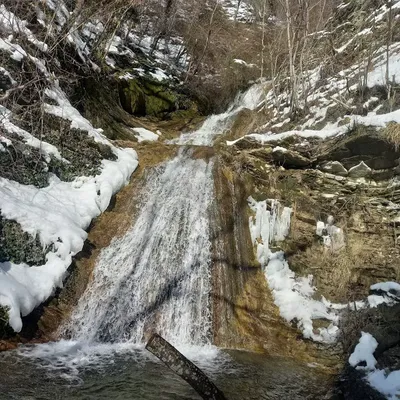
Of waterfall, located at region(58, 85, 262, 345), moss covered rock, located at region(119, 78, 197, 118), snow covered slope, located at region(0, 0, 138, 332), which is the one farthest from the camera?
moss covered rock, located at region(119, 78, 197, 118)

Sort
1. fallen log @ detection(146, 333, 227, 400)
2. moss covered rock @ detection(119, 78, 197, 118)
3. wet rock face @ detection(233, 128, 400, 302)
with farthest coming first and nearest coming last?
moss covered rock @ detection(119, 78, 197, 118) → wet rock face @ detection(233, 128, 400, 302) → fallen log @ detection(146, 333, 227, 400)

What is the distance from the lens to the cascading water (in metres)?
7.59

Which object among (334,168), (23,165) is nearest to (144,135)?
(23,165)

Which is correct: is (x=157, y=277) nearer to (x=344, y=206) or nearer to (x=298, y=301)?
(x=298, y=301)

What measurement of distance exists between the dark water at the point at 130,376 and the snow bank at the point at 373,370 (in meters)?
0.72

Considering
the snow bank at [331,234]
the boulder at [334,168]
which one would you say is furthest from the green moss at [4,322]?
the boulder at [334,168]

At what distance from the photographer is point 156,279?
27.8 feet

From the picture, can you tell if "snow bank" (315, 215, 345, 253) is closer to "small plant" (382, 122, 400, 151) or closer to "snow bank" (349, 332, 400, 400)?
"small plant" (382, 122, 400, 151)

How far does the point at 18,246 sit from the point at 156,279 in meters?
2.64

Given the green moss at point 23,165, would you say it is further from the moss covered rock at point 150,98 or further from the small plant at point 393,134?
the small plant at point 393,134

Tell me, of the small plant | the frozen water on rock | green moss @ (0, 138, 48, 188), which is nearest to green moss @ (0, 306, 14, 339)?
green moss @ (0, 138, 48, 188)

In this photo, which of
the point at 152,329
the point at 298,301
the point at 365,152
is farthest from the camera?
the point at 365,152

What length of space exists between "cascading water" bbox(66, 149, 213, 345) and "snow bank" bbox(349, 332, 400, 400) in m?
2.74

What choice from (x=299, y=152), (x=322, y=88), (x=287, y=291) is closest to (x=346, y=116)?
(x=299, y=152)
